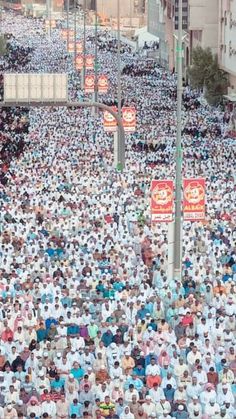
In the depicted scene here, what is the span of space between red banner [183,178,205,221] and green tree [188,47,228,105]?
139ft

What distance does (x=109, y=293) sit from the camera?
96.9 ft

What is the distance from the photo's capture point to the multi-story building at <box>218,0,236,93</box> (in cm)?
6981

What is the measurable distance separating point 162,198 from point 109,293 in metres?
2.60

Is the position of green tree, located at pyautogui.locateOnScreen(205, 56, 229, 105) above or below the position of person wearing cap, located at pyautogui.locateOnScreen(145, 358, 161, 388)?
below

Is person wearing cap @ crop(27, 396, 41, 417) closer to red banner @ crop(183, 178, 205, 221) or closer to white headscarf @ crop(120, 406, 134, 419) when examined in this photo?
white headscarf @ crop(120, 406, 134, 419)

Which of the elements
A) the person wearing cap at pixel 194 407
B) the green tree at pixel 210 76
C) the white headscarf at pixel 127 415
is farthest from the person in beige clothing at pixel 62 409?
the green tree at pixel 210 76

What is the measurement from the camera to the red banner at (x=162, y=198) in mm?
31078

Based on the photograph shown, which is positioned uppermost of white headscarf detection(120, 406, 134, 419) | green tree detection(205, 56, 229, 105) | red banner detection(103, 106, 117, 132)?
red banner detection(103, 106, 117, 132)

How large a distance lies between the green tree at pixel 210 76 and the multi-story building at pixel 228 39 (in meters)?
0.46

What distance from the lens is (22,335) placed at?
26.6 m

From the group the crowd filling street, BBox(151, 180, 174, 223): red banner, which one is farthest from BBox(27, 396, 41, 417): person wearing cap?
BBox(151, 180, 174, 223): red banner

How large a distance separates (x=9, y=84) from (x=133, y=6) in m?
145

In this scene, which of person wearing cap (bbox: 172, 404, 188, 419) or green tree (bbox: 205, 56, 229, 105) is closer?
person wearing cap (bbox: 172, 404, 188, 419)

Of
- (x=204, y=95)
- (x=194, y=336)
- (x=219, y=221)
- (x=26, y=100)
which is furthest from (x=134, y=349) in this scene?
(x=204, y=95)
